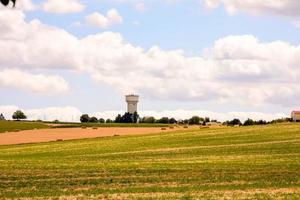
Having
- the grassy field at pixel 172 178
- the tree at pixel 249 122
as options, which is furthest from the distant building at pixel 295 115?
the grassy field at pixel 172 178

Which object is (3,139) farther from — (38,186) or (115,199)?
(115,199)

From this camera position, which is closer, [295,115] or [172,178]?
Answer: [172,178]

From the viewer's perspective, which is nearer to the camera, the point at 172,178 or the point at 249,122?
the point at 172,178

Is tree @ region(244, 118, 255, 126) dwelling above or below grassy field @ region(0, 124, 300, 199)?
above

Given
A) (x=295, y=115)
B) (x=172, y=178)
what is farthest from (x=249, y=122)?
(x=172, y=178)

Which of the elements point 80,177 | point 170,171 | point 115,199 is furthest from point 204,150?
point 115,199

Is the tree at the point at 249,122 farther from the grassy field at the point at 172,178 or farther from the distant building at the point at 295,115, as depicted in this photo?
the grassy field at the point at 172,178

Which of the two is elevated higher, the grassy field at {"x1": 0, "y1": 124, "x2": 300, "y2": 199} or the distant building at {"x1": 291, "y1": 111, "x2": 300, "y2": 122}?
the distant building at {"x1": 291, "y1": 111, "x2": 300, "y2": 122}

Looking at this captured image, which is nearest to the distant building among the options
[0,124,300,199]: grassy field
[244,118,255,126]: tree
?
[244,118,255,126]: tree

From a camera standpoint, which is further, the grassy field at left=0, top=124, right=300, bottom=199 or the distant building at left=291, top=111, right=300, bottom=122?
the distant building at left=291, top=111, right=300, bottom=122

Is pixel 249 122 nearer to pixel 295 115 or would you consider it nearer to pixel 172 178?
pixel 295 115

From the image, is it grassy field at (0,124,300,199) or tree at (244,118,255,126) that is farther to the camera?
tree at (244,118,255,126)

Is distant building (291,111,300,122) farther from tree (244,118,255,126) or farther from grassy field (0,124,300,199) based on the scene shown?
grassy field (0,124,300,199)

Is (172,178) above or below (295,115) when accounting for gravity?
below
